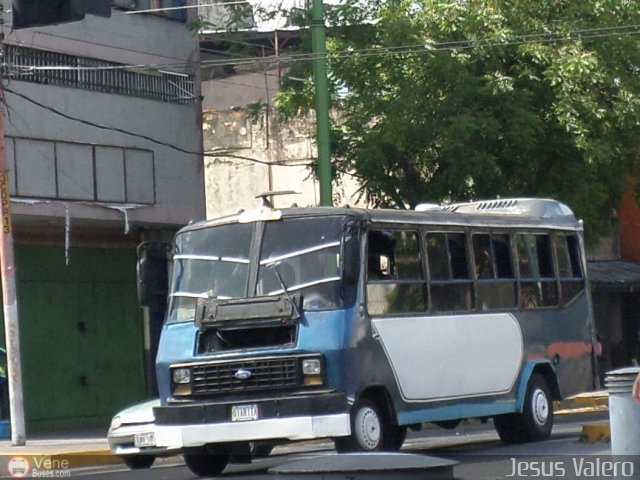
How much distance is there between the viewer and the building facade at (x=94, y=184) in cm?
2417

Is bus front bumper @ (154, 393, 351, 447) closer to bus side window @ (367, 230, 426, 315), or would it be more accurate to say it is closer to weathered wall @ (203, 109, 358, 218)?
bus side window @ (367, 230, 426, 315)

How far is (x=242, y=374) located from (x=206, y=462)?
150 cm

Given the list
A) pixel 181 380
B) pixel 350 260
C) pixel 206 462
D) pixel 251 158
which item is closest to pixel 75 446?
pixel 206 462

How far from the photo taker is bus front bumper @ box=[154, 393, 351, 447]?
14305 mm

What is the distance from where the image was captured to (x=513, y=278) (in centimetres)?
1769

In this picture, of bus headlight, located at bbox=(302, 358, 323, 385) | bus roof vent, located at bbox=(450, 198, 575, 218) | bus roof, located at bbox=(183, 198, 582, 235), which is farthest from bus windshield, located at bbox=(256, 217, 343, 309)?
bus roof vent, located at bbox=(450, 198, 575, 218)

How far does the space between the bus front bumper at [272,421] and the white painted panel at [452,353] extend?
1248 millimetres

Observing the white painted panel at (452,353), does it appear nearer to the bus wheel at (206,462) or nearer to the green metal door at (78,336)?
the bus wheel at (206,462)

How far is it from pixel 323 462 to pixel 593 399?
21.1m

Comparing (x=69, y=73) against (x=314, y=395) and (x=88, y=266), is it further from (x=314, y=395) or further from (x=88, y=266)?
(x=314, y=395)

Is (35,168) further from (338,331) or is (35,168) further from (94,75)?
(338,331)

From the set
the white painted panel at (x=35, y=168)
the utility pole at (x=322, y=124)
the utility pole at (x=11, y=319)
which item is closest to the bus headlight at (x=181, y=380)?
Answer: the utility pole at (x=11, y=319)

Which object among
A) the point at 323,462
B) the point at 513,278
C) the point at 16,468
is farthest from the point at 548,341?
the point at 323,462

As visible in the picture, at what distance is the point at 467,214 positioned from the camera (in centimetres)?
1722
